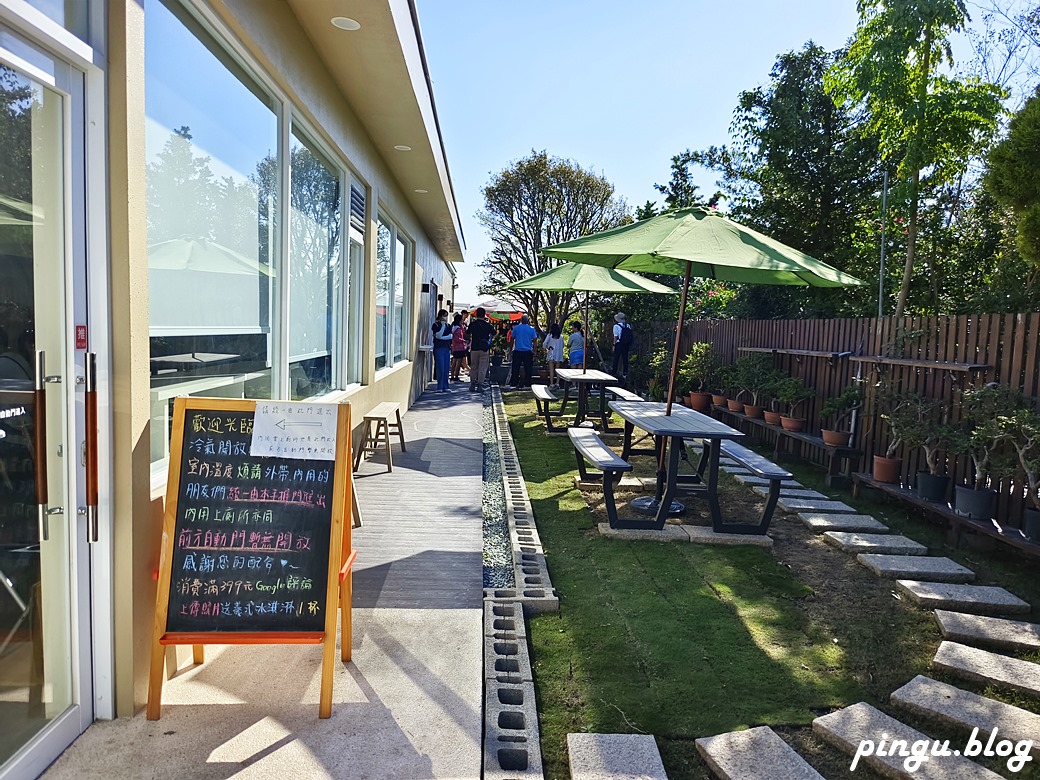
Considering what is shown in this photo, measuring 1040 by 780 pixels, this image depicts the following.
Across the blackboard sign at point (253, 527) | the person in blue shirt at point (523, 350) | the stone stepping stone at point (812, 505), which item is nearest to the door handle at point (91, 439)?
the blackboard sign at point (253, 527)

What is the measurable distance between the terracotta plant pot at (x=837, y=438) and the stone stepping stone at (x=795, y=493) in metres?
0.57

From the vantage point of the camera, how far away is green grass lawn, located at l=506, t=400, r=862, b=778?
9.12 feet

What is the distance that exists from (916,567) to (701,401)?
21.0ft

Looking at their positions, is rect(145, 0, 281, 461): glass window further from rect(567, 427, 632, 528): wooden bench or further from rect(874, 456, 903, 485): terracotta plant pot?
rect(874, 456, 903, 485): terracotta plant pot

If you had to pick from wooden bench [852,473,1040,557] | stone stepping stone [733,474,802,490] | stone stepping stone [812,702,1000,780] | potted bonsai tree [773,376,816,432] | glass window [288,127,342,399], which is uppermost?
glass window [288,127,342,399]

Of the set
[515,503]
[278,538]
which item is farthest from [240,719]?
[515,503]

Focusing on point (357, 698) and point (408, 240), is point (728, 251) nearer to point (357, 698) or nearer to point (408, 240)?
point (357, 698)

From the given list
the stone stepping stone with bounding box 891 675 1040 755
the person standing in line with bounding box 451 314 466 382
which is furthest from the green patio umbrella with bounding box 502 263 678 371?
the person standing in line with bounding box 451 314 466 382

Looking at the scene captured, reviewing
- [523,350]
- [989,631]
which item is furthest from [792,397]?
[523,350]

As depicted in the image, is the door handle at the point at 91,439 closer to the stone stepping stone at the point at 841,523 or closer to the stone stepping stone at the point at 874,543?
the stone stepping stone at the point at 874,543

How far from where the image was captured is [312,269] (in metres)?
5.70

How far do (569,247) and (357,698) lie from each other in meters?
3.38

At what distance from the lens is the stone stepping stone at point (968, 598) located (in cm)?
388

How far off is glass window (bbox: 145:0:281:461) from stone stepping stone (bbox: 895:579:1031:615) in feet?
12.7
